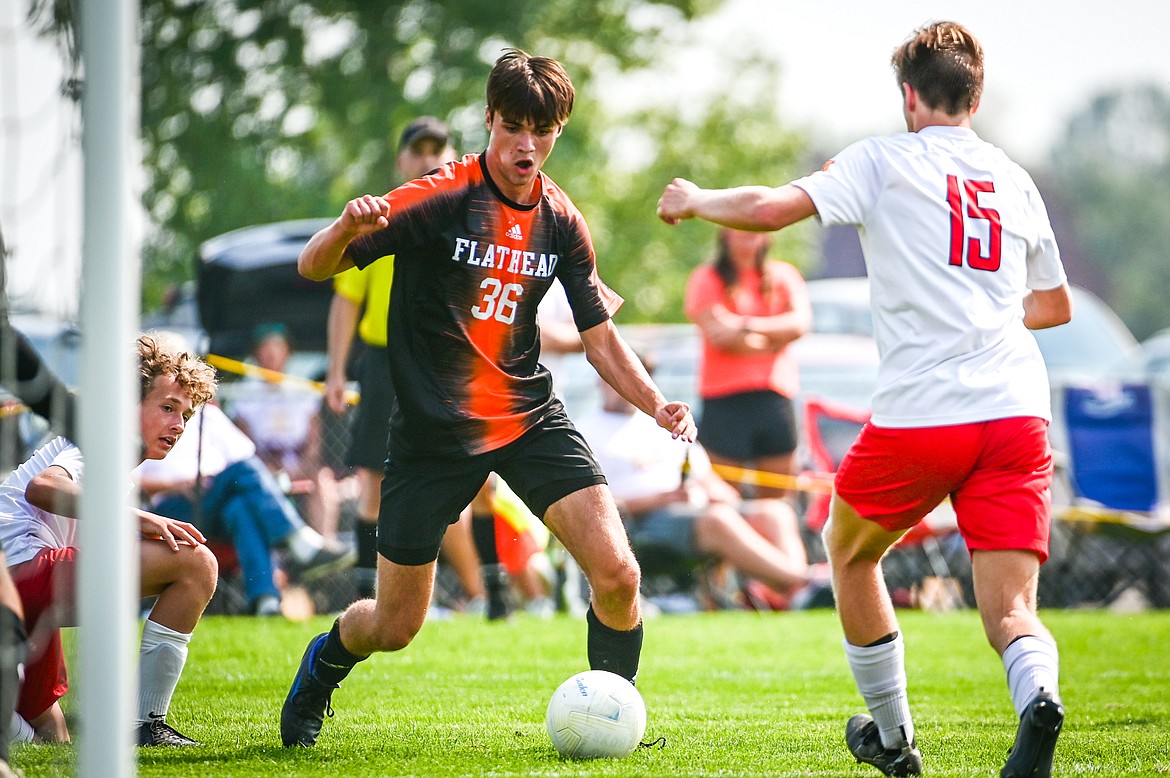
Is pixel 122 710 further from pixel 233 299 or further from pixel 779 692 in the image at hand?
pixel 233 299

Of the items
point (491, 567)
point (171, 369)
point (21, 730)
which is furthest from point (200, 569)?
point (491, 567)

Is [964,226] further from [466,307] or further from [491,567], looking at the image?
[491,567]

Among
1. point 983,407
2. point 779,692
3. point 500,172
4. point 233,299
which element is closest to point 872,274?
point 983,407

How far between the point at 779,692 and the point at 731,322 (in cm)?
350

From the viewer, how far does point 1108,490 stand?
11.0m

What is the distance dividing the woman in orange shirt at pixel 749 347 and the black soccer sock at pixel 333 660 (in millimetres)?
4824

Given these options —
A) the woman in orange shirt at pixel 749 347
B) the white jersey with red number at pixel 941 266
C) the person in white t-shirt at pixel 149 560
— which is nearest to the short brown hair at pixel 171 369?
the person in white t-shirt at pixel 149 560

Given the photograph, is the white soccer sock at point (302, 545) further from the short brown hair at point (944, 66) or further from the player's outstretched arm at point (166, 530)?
the short brown hair at point (944, 66)

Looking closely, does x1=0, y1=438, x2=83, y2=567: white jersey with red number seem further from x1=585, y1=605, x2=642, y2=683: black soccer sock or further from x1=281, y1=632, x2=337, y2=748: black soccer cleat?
x1=585, y1=605, x2=642, y2=683: black soccer sock

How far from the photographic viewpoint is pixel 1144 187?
3337 inches

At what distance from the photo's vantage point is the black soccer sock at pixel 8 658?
344 cm

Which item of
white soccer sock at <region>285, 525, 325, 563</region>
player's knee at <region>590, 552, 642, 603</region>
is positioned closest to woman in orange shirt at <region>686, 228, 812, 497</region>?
white soccer sock at <region>285, 525, 325, 563</region>

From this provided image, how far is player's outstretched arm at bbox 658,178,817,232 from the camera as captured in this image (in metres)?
3.66

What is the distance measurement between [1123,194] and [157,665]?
87457mm
